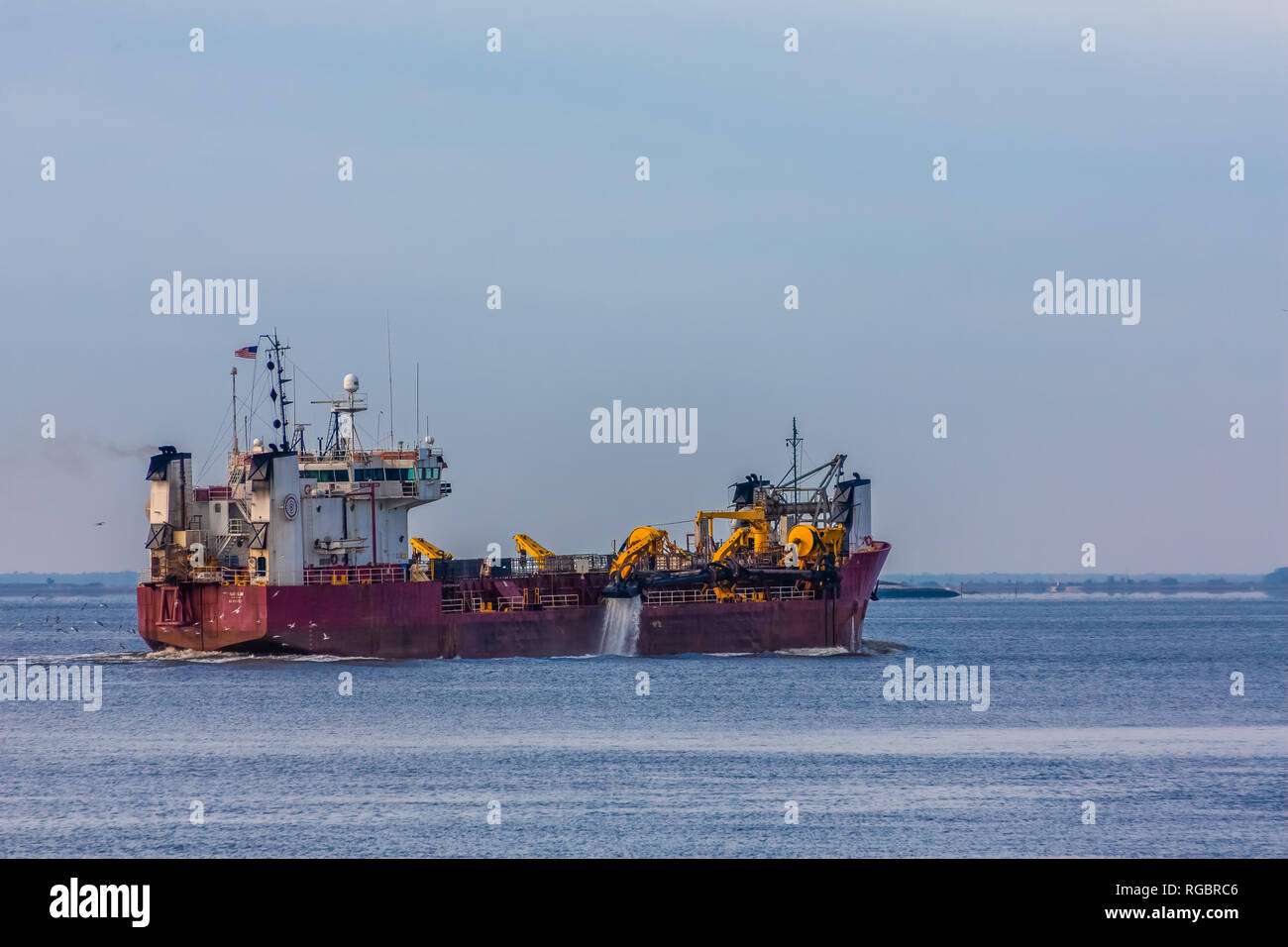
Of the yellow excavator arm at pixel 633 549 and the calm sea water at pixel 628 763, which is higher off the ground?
the yellow excavator arm at pixel 633 549

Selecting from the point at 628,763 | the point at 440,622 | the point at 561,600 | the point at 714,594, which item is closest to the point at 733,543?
the point at 714,594

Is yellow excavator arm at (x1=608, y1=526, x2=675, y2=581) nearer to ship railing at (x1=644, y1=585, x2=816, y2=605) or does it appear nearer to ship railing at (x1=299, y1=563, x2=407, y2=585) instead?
ship railing at (x1=644, y1=585, x2=816, y2=605)

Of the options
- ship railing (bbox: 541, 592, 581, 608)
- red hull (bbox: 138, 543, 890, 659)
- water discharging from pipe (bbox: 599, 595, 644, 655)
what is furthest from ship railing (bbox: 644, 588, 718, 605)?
ship railing (bbox: 541, 592, 581, 608)

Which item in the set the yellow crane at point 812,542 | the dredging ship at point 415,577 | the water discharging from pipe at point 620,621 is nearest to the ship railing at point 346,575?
the dredging ship at point 415,577

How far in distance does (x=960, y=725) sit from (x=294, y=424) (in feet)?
93.1

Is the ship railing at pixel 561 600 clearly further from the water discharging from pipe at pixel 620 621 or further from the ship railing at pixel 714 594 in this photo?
the ship railing at pixel 714 594

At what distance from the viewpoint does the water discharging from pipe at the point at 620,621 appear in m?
58.3

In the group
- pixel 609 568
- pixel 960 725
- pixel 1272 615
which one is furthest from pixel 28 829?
pixel 1272 615

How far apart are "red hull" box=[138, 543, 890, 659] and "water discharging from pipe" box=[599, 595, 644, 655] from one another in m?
0.22

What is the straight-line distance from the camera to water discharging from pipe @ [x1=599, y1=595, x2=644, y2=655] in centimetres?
5833

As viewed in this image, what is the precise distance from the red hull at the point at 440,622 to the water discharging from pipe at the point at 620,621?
220mm

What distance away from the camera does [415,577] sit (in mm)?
58312

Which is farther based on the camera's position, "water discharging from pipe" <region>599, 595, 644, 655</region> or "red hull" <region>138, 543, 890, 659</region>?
"water discharging from pipe" <region>599, 595, 644, 655</region>
